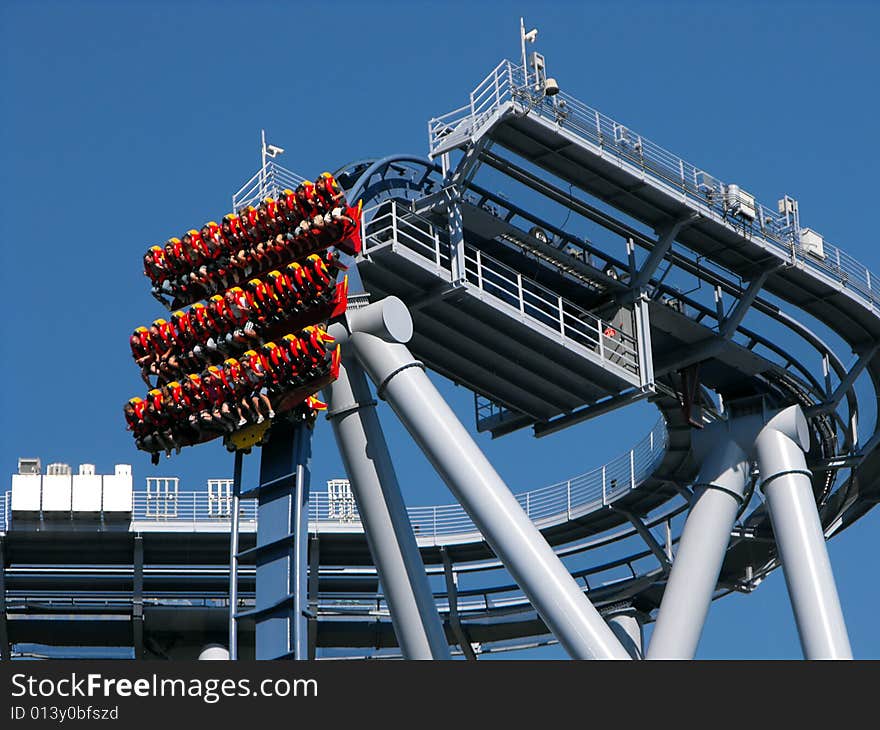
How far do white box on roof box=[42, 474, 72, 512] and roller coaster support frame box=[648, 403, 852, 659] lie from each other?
21.2 m

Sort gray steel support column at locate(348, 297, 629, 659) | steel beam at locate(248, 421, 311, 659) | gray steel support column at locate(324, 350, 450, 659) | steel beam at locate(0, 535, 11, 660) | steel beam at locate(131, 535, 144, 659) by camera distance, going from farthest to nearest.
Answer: steel beam at locate(131, 535, 144, 659) < steel beam at locate(0, 535, 11, 660) < gray steel support column at locate(324, 350, 450, 659) < steel beam at locate(248, 421, 311, 659) < gray steel support column at locate(348, 297, 629, 659)

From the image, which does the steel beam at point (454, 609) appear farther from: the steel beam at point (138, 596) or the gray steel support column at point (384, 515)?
the gray steel support column at point (384, 515)

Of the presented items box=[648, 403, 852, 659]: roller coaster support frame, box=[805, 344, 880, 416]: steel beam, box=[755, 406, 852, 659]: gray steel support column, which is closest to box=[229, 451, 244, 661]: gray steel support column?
box=[648, 403, 852, 659]: roller coaster support frame

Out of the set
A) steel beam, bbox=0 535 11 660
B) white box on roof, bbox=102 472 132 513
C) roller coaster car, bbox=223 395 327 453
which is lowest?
roller coaster car, bbox=223 395 327 453

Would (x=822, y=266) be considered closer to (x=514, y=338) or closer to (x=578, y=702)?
(x=514, y=338)

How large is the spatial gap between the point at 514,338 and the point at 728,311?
673 cm

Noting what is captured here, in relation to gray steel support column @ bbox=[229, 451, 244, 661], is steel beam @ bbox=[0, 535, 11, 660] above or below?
above

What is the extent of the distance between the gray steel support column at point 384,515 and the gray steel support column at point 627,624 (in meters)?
17.3

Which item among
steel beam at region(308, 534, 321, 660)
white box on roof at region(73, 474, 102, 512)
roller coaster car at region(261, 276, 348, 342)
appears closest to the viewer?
roller coaster car at region(261, 276, 348, 342)

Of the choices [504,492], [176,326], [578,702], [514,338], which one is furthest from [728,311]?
[578,702]

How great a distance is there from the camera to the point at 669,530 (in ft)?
213

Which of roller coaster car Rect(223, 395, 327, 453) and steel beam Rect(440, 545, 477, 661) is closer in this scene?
roller coaster car Rect(223, 395, 327, 453)

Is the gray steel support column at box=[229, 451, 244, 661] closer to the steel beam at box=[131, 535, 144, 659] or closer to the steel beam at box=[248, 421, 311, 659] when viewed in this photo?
the steel beam at box=[248, 421, 311, 659]

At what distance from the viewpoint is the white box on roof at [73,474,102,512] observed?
6581 cm
